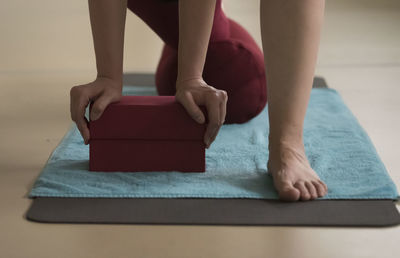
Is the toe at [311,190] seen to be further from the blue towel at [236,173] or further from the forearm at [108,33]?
the forearm at [108,33]

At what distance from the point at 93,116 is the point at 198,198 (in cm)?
30

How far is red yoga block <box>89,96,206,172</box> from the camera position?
4.70 ft

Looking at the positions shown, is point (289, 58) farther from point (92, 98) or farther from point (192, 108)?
point (92, 98)

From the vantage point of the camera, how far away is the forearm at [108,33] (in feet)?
4.81

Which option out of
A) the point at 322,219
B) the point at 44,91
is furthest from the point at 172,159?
the point at 44,91

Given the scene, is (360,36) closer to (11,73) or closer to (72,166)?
(11,73)

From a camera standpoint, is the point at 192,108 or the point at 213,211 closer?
the point at 213,211

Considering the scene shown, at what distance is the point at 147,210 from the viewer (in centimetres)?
126

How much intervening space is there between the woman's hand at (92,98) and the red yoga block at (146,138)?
0.02 m

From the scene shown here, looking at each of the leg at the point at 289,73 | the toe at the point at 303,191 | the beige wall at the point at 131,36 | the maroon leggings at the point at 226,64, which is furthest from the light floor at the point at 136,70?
the maroon leggings at the point at 226,64

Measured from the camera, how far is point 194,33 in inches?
58.5

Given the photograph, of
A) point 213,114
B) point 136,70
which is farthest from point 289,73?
point 136,70

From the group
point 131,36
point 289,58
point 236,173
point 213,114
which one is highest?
point 289,58

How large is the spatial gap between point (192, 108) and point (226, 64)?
509 millimetres
